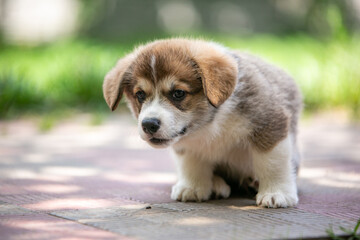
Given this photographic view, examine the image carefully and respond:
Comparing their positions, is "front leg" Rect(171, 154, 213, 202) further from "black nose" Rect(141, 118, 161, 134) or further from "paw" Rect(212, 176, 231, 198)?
"black nose" Rect(141, 118, 161, 134)

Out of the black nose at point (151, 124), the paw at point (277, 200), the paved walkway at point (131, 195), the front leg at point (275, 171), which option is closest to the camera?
the paved walkway at point (131, 195)

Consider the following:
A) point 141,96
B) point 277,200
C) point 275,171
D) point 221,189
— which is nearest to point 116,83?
point 141,96

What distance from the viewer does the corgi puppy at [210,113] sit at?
3719 mm

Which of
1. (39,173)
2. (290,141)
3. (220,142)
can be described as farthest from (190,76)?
(39,173)

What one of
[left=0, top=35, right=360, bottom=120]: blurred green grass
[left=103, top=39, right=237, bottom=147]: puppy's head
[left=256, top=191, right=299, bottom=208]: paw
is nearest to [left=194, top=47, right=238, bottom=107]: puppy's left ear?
[left=103, top=39, right=237, bottom=147]: puppy's head

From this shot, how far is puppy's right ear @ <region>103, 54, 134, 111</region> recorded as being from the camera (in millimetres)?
4066

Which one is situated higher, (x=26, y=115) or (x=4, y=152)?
(x=26, y=115)

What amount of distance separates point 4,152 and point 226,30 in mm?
11372

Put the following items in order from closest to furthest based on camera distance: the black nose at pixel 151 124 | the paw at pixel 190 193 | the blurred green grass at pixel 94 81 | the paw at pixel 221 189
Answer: the black nose at pixel 151 124, the paw at pixel 190 193, the paw at pixel 221 189, the blurred green grass at pixel 94 81

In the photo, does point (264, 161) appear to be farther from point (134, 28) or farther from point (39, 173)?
point (134, 28)

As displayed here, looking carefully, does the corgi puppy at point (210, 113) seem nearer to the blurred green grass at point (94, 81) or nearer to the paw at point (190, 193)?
the paw at point (190, 193)

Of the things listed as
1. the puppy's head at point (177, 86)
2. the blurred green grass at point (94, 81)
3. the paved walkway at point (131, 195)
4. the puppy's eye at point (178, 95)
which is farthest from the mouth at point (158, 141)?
the blurred green grass at point (94, 81)

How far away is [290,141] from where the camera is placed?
4055 mm

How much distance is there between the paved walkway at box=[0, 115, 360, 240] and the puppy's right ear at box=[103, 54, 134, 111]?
0.64m
